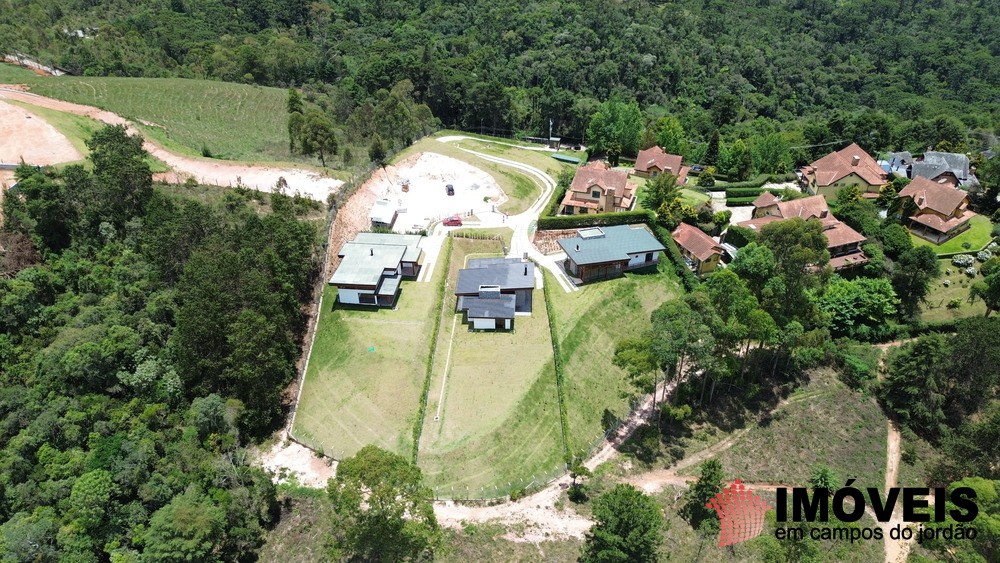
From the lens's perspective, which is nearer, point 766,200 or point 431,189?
point 766,200

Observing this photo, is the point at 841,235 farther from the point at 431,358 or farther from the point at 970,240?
the point at 431,358

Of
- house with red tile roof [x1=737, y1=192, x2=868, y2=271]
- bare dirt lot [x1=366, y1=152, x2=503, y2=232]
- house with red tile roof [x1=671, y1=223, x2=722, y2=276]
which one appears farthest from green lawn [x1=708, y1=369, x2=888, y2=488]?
bare dirt lot [x1=366, y1=152, x2=503, y2=232]

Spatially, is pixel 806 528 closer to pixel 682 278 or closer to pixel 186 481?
pixel 682 278

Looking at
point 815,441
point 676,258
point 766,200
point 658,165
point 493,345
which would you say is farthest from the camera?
point 658,165

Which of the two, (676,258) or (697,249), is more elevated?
(697,249)

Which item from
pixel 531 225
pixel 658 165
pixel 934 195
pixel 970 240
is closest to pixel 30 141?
pixel 531 225

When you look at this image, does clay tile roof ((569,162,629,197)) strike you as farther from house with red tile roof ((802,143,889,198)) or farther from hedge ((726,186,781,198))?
house with red tile roof ((802,143,889,198))
